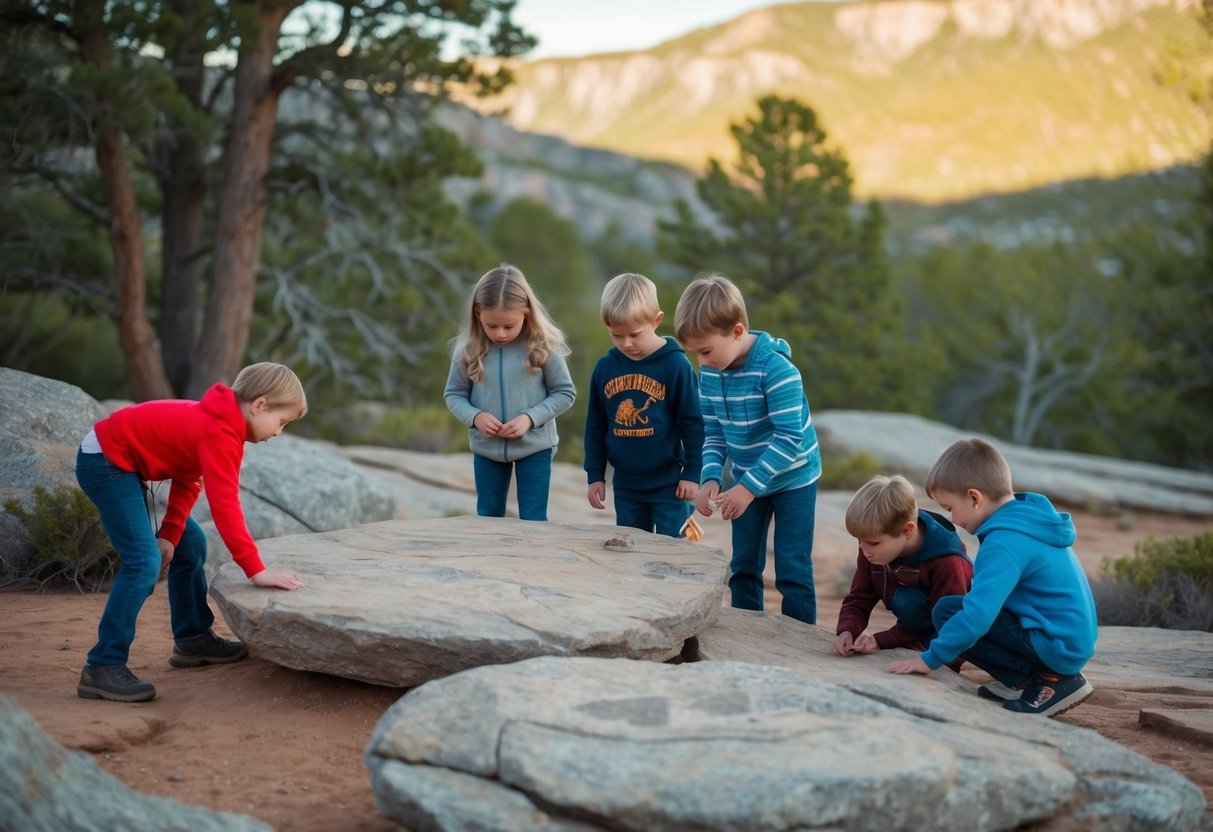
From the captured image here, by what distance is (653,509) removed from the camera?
5.00 meters

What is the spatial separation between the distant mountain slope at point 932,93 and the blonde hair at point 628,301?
253 feet

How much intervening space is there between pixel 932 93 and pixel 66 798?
160 m

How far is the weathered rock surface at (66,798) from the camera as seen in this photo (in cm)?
229

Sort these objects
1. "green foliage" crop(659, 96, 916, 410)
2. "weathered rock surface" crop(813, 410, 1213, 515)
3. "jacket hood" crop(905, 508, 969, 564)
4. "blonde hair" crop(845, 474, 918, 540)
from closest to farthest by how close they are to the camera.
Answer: "blonde hair" crop(845, 474, 918, 540) < "jacket hood" crop(905, 508, 969, 564) < "weathered rock surface" crop(813, 410, 1213, 515) < "green foliage" crop(659, 96, 916, 410)

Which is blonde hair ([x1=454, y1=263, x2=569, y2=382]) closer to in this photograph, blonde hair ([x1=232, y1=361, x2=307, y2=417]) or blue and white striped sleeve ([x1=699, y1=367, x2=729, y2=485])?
blue and white striped sleeve ([x1=699, y1=367, x2=729, y2=485])

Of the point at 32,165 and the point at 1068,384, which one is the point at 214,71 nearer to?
the point at 32,165

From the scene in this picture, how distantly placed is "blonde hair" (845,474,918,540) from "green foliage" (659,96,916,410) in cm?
1542

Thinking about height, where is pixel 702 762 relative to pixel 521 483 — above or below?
below

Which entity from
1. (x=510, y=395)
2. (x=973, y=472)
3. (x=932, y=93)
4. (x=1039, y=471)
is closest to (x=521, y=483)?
(x=510, y=395)

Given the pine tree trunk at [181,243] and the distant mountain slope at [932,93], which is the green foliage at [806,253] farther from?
the distant mountain slope at [932,93]

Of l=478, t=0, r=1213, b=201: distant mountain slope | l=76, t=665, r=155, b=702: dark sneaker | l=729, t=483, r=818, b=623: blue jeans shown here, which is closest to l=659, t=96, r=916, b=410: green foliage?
l=729, t=483, r=818, b=623: blue jeans

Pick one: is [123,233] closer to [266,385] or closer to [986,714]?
[266,385]

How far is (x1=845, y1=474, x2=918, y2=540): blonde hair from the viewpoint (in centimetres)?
380

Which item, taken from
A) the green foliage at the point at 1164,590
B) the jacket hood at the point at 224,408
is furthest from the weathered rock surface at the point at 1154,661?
the jacket hood at the point at 224,408
